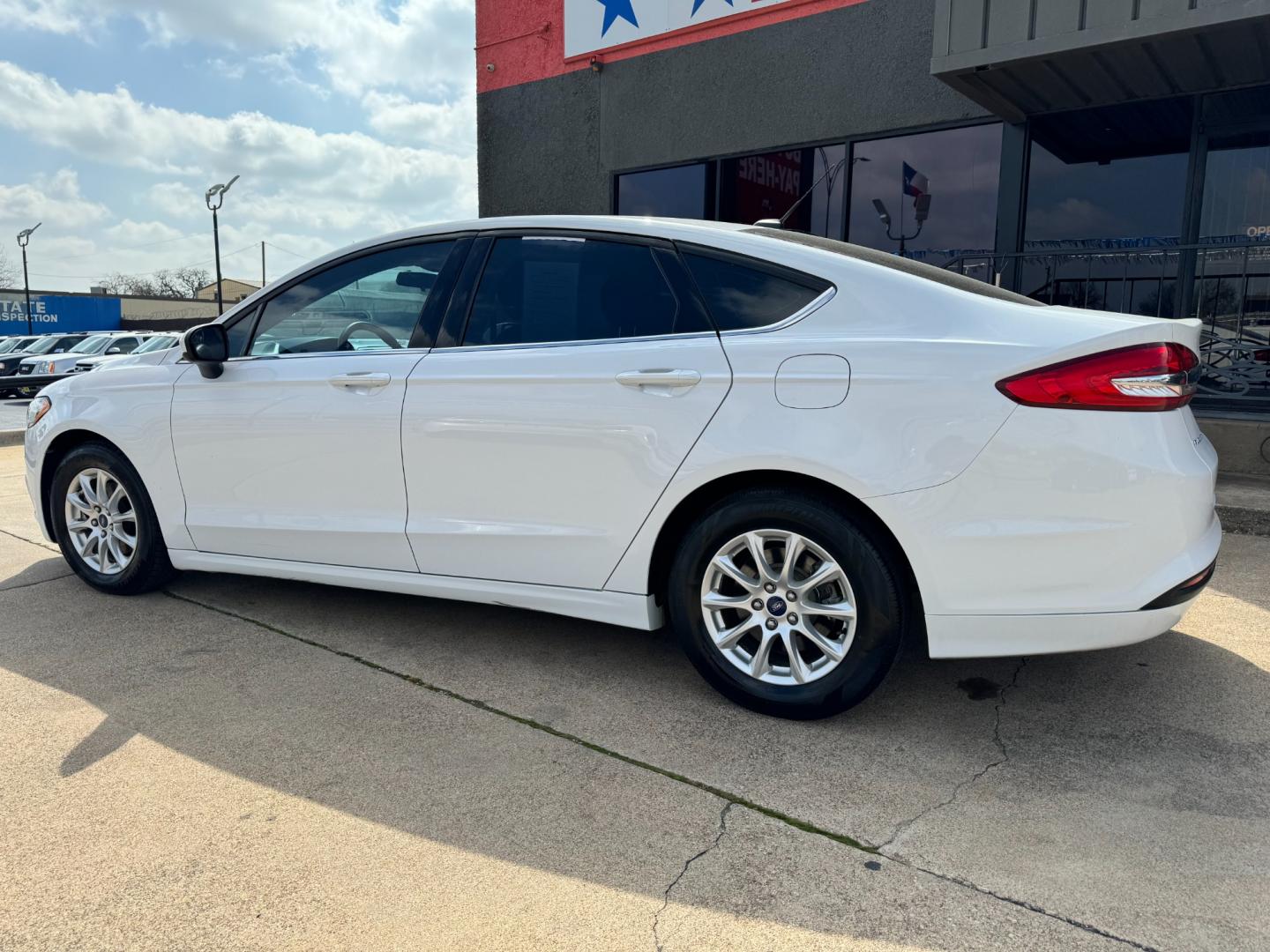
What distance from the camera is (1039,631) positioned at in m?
2.66

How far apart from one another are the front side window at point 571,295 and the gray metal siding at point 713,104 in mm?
6478

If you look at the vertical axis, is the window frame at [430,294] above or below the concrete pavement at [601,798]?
above

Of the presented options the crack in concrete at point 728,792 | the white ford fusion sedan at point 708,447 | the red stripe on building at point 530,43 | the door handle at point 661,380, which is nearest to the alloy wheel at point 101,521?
the white ford fusion sedan at point 708,447

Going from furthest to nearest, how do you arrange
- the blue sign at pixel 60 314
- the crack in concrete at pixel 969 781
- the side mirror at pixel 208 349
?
the blue sign at pixel 60 314, the side mirror at pixel 208 349, the crack in concrete at pixel 969 781

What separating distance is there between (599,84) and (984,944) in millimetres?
10872

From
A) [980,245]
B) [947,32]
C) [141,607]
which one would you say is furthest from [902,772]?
[980,245]

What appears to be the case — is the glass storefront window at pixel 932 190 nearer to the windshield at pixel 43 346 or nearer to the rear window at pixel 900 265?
the rear window at pixel 900 265

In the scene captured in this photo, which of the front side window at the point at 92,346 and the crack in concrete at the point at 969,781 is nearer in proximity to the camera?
the crack in concrete at the point at 969,781

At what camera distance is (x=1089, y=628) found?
8.60ft

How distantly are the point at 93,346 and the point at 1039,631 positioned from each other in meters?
26.3

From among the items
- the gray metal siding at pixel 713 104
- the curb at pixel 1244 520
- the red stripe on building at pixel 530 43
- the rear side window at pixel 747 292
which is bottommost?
the curb at pixel 1244 520

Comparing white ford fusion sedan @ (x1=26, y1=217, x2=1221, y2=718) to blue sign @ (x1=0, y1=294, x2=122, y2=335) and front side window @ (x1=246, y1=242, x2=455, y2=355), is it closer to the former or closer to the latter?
front side window @ (x1=246, y1=242, x2=455, y2=355)

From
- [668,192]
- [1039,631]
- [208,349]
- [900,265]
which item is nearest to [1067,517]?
[1039,631]

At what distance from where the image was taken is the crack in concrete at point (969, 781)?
2354 millimetres
